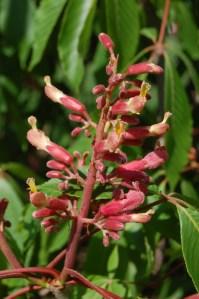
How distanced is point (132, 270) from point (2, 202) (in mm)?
819

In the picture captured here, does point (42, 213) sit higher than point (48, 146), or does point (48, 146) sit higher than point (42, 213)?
point (48, 146)

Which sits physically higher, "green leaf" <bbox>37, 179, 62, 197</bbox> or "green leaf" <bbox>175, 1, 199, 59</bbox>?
"green leaf" <bbox>175, 1, 199, 59</bbox>

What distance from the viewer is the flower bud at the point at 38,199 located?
188cm

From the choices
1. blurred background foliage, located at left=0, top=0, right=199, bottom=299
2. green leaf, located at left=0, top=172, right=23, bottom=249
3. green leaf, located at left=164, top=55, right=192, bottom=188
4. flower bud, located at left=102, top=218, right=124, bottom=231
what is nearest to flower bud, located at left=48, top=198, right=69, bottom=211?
flower bud, located at left=102, top=218, right=124, bottom=231

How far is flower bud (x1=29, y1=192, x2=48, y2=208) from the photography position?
1876 millimetres

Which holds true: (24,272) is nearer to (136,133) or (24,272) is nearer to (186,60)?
(136,133)

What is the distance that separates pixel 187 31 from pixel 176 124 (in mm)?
467

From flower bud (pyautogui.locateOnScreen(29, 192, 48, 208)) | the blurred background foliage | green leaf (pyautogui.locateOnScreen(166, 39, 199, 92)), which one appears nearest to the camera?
flower bud (pyautogui.locateOnScreen(29, 192, 48, 208))

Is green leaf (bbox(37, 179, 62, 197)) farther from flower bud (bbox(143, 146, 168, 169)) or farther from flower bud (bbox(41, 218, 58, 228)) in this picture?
flower bud (bbox(143, 146, 168, 169))

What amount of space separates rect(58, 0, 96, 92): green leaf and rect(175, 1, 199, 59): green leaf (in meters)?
0.42

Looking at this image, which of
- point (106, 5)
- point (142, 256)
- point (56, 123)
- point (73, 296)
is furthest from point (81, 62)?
point (56, 123)

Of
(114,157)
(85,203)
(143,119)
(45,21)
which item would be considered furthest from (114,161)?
(143,119)

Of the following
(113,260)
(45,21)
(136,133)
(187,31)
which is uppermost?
(45,21)

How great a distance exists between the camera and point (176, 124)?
9.14ft
